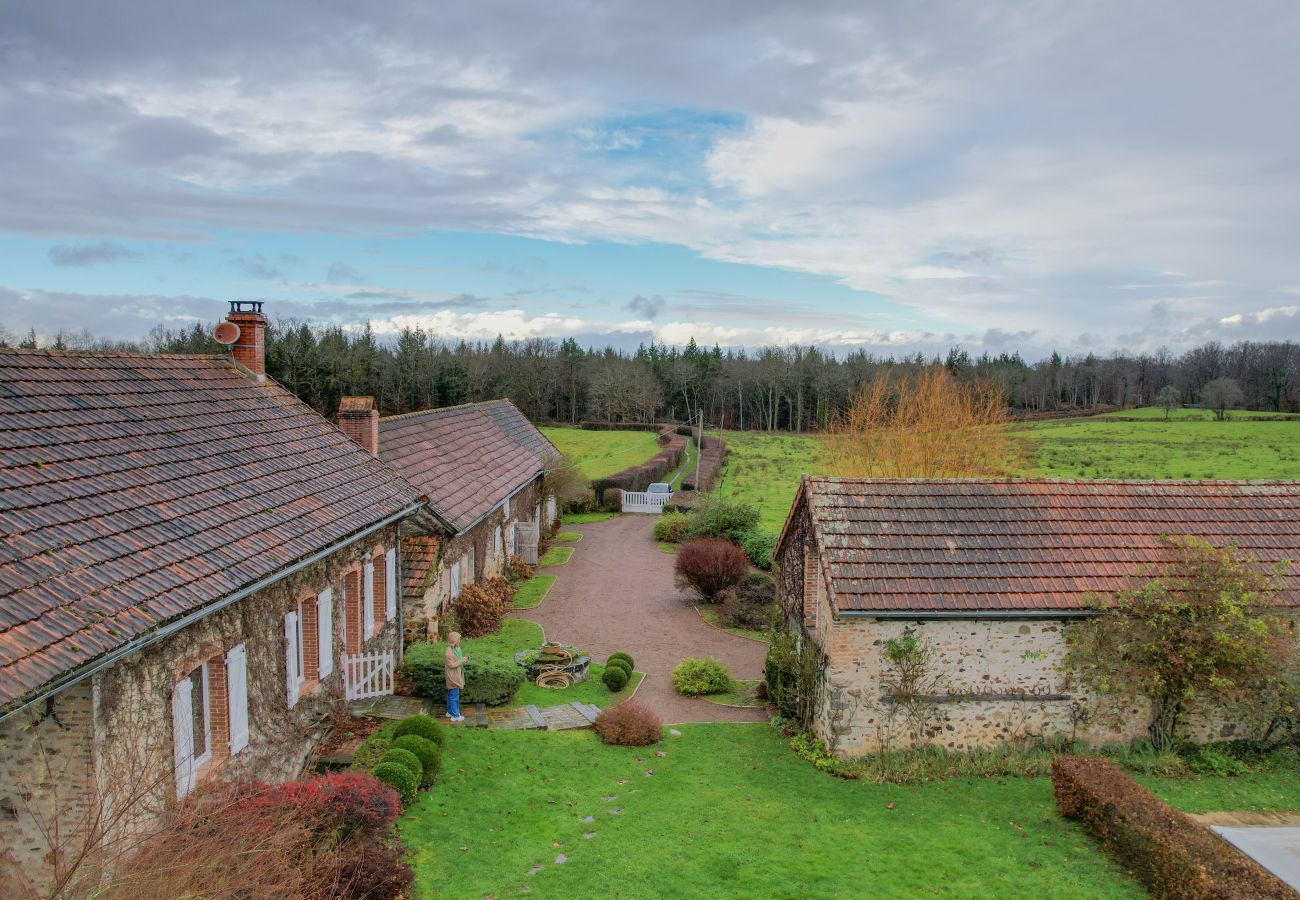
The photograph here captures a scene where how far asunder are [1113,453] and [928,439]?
138 feet

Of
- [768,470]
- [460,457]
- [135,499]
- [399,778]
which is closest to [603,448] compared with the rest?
[768,470]

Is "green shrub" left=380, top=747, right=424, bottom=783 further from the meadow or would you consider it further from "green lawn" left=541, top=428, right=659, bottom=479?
"green lawn" left=541, top=428, right=659, bottom=479

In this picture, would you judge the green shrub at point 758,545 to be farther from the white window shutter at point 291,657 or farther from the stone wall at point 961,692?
the white window shutter at point 291,657

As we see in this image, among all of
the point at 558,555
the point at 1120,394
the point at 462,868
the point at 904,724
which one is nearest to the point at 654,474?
the point at 558,555

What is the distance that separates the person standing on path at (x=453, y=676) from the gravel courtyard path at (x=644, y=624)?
4.42 metres

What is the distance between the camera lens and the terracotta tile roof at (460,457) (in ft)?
73.1

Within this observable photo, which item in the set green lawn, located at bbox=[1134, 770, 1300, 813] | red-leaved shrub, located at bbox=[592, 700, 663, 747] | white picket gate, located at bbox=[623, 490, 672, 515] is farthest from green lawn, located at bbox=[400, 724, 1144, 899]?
white picket gate, located at bbox=[623, 490, 672, 515]

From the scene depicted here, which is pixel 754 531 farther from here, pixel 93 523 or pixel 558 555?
pixel 93 523

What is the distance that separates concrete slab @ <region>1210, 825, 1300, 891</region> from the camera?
10.2 m

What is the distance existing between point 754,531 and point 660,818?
20.8 metres

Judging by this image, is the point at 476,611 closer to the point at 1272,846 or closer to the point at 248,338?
the point at 248,338

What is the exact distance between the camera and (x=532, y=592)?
2797 centimetres

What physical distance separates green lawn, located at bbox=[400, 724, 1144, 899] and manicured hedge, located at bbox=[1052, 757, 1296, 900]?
0.31m

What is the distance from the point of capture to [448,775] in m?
12.9
